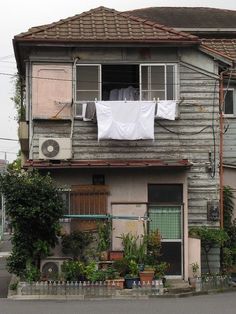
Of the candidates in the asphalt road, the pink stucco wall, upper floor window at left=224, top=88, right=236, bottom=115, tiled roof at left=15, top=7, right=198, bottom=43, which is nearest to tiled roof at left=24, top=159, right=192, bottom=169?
the pink stucco wall

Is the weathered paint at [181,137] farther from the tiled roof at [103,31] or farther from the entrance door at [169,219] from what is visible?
the tiled roof at [103,31]

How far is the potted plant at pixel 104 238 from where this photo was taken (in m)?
18.2

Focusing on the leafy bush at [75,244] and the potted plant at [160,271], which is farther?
the leafy bush at [75,244]

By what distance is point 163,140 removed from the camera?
19.9 m

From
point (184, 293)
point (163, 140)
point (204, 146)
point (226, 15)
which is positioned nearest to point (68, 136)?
point (163, 140)

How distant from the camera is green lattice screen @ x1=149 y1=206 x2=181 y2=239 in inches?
754

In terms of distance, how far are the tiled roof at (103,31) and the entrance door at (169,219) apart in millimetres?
4596

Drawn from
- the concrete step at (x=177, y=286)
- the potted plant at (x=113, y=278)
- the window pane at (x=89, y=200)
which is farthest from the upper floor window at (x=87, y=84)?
the concrete step at (x=177, y=286)

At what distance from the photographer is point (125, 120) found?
1953 cm

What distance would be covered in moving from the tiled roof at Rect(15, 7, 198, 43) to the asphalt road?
26.1ft

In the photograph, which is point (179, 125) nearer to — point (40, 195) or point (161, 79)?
point (161, 79)

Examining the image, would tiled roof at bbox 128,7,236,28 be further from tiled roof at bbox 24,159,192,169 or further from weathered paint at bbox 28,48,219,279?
tiled roof at bbox 24,159,192,169

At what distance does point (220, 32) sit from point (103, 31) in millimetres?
11091

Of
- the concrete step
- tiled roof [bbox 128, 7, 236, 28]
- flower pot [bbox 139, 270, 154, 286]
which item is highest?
tiled roof [bbox 128, 7, 236, 28]
